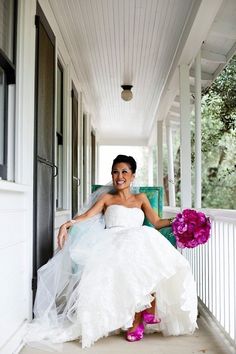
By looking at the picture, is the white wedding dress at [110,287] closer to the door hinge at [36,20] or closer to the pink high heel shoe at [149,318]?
the pink high heel shoe at [149,318]

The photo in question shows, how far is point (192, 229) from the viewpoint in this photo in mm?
2844

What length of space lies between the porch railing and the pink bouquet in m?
0.11

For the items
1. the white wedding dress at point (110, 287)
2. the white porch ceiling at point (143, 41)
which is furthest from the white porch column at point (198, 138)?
the white wedding dress at point (110, 287)

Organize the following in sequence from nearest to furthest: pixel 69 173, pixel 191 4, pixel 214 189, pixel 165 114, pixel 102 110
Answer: pixel 191 4 → pixel 69 173 → pixel 165 114 → pixel 102 110 → pixel 214 189

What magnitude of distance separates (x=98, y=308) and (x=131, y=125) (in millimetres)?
7626

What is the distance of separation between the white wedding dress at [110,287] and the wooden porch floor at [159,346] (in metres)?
0.07

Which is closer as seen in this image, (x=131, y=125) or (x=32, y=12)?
(x=32, y=12)

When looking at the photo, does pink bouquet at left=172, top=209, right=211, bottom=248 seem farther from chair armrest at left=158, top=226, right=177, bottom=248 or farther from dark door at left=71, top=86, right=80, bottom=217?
dark door at left=71, top=86, right=80, bottom=217

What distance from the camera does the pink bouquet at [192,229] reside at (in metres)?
2.83

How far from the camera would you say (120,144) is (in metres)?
11.6

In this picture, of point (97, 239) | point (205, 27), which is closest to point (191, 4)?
point (205, 27)

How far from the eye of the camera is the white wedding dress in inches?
105

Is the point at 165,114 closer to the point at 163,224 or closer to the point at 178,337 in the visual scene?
the point at 163,224

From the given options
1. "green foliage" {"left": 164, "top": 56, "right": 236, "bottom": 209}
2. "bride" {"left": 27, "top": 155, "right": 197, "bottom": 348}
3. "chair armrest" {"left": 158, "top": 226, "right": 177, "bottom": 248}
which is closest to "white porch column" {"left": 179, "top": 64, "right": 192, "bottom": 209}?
"green foliage" {"left": 164, "top": 56, "right": 236, "bottom": 209}
